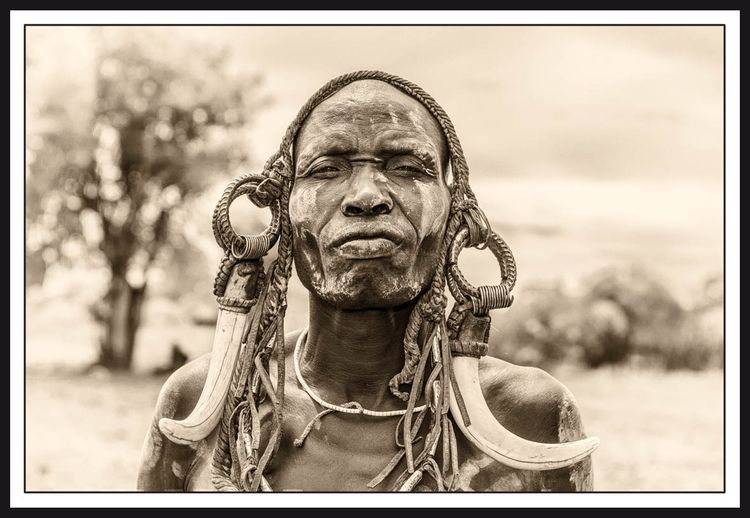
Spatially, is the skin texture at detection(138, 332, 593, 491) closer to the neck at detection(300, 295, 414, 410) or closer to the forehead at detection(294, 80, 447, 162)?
the neck at detection(300, 295, 414, 410)

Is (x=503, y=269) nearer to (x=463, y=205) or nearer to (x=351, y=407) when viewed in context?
(x=463, y=205)

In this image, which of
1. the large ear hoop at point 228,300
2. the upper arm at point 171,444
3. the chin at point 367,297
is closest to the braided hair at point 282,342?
the large ear hoop at point 228,300

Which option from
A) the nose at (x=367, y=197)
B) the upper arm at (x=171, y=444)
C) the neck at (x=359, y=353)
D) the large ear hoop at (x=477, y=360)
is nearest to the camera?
the nose at (x=367, y=197)

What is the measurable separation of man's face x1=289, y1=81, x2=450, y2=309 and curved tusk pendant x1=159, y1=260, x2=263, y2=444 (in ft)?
0.74

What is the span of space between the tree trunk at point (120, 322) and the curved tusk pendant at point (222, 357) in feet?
36.1

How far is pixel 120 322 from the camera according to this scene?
598 inches

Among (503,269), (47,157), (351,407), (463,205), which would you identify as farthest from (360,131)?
(47,157)

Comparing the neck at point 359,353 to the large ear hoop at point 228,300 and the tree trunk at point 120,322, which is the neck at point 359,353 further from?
the tree trunk at point 120,322

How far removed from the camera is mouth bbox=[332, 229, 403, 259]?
3961 mm

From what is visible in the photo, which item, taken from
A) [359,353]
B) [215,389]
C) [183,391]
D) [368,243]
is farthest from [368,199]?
[183,391]

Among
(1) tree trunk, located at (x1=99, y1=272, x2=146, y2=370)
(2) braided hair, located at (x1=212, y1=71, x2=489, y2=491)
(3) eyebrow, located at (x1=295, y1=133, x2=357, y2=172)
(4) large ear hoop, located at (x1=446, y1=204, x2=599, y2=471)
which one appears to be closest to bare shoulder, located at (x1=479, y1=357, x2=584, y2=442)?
(4) large ear hoop, located at (x1=446, y1=204, x2=599, y2=471)

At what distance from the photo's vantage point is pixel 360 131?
4.08 m

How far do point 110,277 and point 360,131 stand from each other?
1196 cm

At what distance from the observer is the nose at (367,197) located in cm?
396
